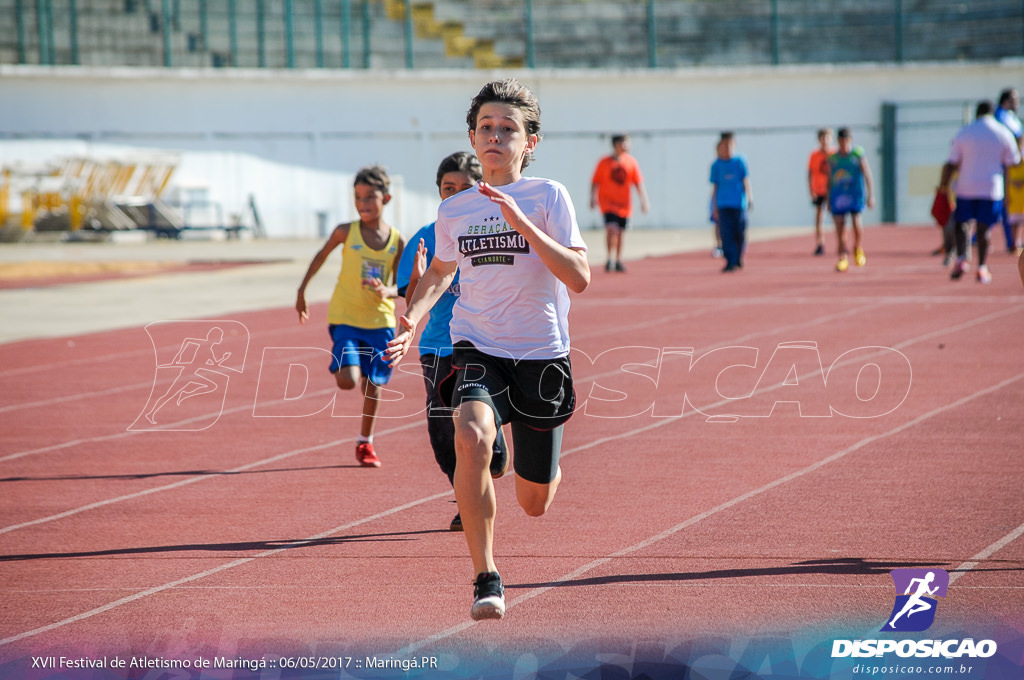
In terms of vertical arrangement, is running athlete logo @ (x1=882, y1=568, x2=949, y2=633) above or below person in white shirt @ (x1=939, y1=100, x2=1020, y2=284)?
below

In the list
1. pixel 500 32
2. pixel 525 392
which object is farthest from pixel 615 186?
pixel 500 32

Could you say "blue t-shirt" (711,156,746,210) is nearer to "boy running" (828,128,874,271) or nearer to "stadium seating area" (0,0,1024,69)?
"boy running" (828,128,874,271)

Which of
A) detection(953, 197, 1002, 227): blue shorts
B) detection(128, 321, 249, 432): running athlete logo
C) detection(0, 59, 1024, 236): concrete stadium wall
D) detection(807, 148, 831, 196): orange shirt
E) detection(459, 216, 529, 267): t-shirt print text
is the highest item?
detection(0, 59, 1024, 236): concrete stadium wall

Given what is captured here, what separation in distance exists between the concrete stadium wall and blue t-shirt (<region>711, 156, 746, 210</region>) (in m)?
14.1

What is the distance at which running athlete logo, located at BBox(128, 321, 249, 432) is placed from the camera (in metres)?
10.2

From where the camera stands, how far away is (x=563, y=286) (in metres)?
5.31

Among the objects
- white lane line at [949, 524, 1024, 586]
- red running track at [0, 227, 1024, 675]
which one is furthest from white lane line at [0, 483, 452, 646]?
white lane line at [949, 524, 1024, 586]

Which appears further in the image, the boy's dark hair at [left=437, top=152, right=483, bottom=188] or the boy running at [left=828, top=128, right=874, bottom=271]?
the boy running at [left=828, top=128, right=874, bottom=271]

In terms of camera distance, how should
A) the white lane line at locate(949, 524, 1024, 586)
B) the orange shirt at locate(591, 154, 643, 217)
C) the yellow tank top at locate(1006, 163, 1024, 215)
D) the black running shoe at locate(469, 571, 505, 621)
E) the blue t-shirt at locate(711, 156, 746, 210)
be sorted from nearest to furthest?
the black running shoe at locate(469, 571, 505, 621) < the white lane line at locate(949, 524, 1024, 586) < the yellow tank top at locate(1006, 163, 1024, 215) < the blue t-shirt at locate(711, 156, 746, 210) < the orange shirt at locate(591, 154, 643, 217)

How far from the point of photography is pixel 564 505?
7.03 m

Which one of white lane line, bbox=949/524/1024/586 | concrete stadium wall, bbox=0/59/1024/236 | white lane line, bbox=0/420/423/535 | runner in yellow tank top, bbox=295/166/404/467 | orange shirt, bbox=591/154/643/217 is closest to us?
white lane line, bbox=949/524/1024/586

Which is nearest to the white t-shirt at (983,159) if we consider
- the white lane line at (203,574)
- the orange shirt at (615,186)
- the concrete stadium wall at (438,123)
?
the orange shirt at (615,186)

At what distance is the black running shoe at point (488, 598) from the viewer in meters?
4.56

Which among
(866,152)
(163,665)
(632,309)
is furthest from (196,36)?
(163,665)
